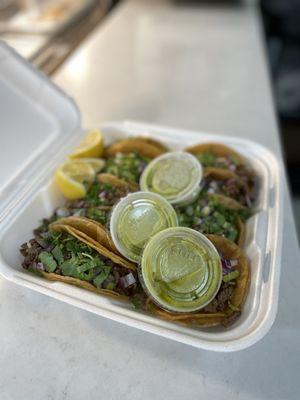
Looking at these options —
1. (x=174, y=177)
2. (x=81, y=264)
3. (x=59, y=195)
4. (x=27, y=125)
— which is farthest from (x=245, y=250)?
(x=27, y=125)

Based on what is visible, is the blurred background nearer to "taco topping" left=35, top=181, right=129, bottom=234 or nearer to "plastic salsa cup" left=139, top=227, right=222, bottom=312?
"taco topping" left=35, top=181, right=129, bottom=234

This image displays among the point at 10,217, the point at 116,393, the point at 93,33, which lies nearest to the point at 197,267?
the point at 116,393

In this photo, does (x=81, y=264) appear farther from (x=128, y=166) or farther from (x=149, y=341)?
(x=128, y=166)

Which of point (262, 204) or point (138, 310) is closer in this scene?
point (138, 310)

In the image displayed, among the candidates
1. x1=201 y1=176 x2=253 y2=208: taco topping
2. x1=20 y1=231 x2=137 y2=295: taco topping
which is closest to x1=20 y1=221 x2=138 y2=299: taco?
x1=20 y1=231 x2=137 y2=295: taco topping

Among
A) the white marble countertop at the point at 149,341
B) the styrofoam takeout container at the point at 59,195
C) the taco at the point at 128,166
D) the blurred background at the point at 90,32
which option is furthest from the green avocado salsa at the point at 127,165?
the blurred background at the point at 90,32

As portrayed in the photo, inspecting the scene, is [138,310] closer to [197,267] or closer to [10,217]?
[197,267]

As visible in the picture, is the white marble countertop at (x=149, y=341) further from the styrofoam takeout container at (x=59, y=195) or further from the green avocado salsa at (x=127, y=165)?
the green avocado salsa at (x=127, y=165)
